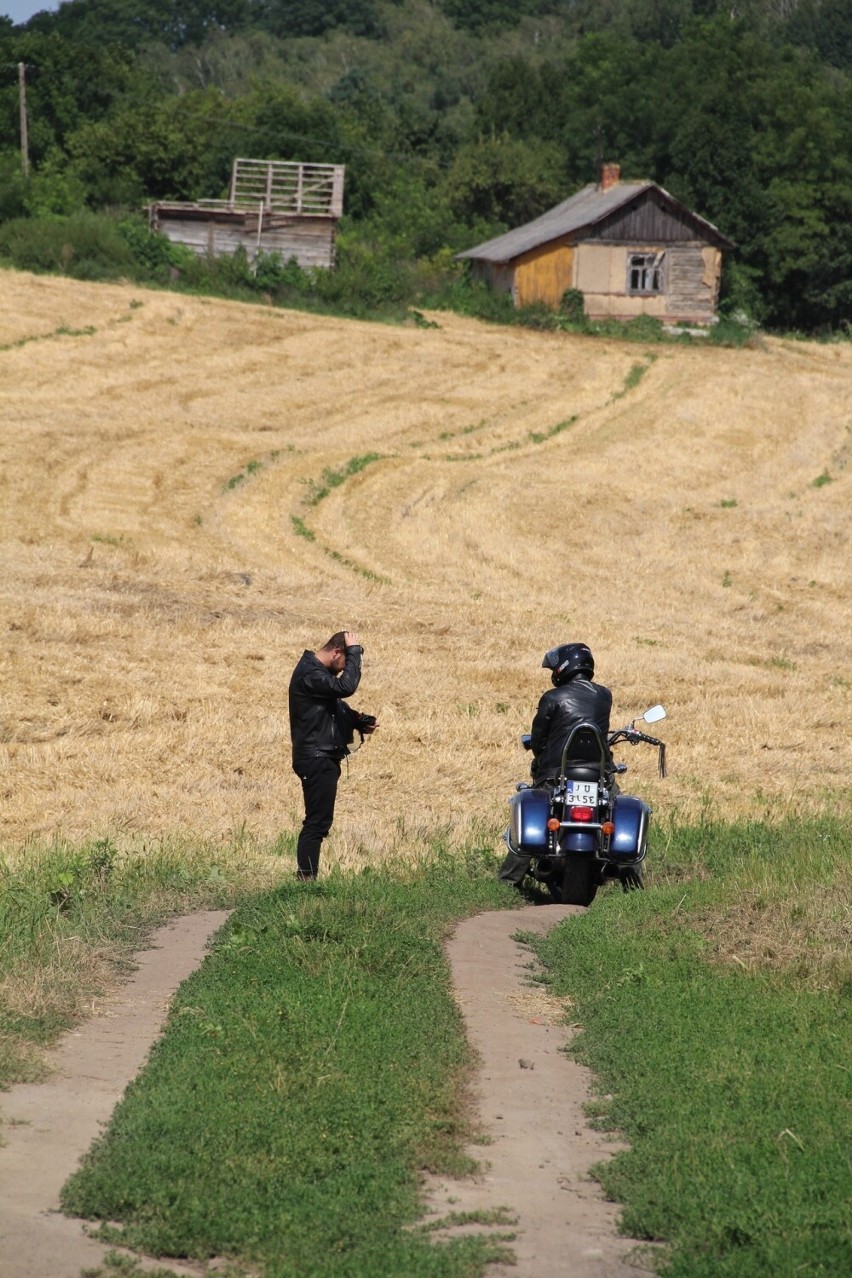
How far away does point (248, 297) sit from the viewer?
169 ft

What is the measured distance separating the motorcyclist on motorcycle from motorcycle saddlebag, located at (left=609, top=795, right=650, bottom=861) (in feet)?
1.69

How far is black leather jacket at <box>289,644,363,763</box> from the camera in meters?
11.5

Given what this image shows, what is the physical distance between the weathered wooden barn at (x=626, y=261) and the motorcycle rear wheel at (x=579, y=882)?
45.3 m

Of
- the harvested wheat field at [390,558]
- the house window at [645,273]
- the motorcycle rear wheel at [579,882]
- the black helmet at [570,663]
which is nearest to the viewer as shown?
the motorcycle rear wheel at [579,882]

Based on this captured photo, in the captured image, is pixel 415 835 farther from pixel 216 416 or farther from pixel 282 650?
pixel 216 416

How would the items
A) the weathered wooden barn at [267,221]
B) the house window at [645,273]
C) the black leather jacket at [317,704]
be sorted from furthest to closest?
1. the house window at [645,273]
2. the weathered wooden barn at [267,221]
3. the black leather jacket at [317,704]

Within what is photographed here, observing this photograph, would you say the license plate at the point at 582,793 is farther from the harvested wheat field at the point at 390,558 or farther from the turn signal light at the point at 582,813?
the harvested wheat field at the point at 390,558

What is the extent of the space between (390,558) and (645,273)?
32848 mm

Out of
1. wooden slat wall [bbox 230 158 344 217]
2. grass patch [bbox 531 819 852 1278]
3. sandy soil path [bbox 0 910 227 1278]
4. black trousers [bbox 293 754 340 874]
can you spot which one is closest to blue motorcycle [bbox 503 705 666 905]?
grass patch [bbox 531 819 852 1278]

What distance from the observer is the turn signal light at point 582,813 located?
11039 millimetres

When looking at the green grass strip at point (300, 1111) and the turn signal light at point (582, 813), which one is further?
the turn signal light at point (582, 813)

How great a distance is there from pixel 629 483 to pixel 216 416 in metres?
9.17

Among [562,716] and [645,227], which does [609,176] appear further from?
[562,716]

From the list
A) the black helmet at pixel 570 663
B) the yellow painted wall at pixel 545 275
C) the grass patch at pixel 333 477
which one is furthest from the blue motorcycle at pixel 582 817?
the yellow painted wall at pixel 545 275
